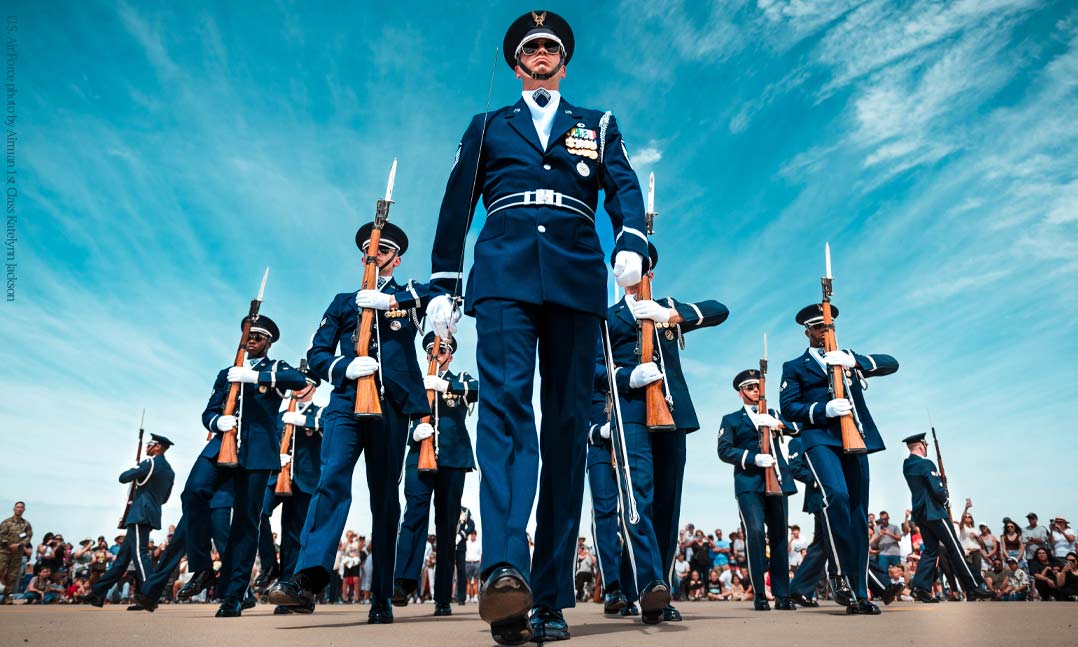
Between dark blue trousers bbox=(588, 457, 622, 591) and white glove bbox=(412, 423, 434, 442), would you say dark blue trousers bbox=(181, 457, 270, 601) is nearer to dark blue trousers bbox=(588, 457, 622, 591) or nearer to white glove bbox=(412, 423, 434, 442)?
white glove bbox=(412, 423, 434, 442)

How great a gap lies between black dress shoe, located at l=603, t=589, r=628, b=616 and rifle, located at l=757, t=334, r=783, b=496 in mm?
3091

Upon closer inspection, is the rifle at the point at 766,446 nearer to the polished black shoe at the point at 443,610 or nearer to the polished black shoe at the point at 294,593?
the polished black shoe at the point at 443,610

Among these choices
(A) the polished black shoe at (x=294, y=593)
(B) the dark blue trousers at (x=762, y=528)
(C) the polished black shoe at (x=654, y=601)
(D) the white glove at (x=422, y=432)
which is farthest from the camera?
(B) the dark blue trousers at (x=762, y=528)

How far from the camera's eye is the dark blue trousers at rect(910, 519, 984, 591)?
11.7 metres

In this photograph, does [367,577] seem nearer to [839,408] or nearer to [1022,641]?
[839,408]

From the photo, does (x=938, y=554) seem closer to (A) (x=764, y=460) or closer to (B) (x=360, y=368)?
(A) (x=764, y=460)

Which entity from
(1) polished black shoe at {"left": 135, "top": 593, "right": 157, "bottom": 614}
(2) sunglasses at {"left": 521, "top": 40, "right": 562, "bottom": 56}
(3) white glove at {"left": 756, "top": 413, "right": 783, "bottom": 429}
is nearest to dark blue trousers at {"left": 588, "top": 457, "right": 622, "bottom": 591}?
(3) white glove at {"left": 756, "top": 413, "right": 783, "bottom": 429}

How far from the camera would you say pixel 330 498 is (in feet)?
17.0

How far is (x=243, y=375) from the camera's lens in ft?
24.9

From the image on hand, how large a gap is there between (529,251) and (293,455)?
8334 mm

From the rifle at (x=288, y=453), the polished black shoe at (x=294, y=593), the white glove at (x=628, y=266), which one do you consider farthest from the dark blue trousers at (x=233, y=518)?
the white glove at (x=628, y=266)

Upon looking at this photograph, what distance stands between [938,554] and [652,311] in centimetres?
890

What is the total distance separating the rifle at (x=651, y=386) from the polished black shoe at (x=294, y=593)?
94.4 inches

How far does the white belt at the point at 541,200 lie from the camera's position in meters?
3.38
